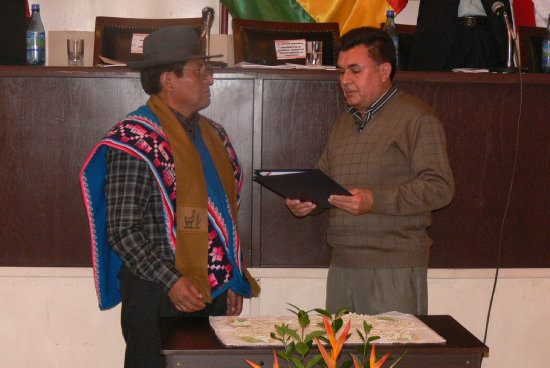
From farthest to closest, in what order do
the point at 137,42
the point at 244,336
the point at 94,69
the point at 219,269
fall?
the point at 137,42, the point at 94,69, the point at 219,269, the point at 244,336

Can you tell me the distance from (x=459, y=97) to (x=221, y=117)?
98 centimetres

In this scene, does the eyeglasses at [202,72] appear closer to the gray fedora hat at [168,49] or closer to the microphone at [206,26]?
the gray fedora hat at [168,49]

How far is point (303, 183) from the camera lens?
251 cm

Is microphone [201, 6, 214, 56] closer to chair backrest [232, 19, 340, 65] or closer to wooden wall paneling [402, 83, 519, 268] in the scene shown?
chair backrest [232, 19, 340, 65]

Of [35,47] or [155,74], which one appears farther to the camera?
[35,47]

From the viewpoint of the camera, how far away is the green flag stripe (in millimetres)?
4133

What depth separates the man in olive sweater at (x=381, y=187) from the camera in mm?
2557

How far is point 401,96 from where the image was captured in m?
2.72

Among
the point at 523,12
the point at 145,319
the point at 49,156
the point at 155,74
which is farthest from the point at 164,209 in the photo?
the point at 523,12

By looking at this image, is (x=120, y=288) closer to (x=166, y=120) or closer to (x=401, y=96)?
(x=166, y=120)

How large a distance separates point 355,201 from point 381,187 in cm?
15

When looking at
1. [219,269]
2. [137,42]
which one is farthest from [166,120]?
[137,42]

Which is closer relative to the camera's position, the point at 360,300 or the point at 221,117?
the point at 360,300

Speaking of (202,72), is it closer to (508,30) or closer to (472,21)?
(508,30)
